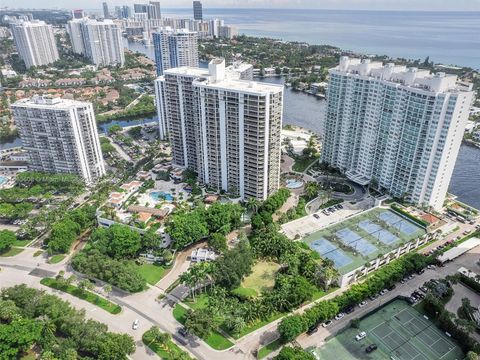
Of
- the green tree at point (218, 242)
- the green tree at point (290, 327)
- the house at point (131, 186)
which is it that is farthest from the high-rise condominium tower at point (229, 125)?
the green tree at point (290, 327)

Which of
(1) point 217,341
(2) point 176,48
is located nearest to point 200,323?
(1) point 217,341

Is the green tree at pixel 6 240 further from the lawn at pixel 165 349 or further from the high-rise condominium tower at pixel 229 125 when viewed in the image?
the high-rise condominium tower at pixel 229 125

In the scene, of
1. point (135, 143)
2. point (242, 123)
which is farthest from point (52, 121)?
point (242, 123)

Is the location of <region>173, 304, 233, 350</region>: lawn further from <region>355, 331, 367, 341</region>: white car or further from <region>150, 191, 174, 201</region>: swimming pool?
<region>150, 191, 174, 201</region>: swimming pool

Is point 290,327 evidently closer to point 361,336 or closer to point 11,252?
point 361,336

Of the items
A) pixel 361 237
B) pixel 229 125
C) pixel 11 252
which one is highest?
pixel 229 125

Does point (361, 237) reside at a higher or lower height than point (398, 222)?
lower

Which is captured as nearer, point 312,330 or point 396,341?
point 396,341
